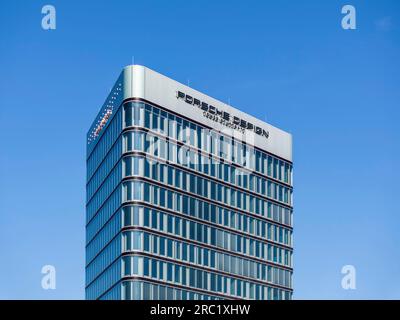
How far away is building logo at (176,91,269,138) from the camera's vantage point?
135m

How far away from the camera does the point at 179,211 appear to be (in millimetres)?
131750

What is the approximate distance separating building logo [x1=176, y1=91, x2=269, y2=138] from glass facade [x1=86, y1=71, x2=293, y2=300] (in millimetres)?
2134

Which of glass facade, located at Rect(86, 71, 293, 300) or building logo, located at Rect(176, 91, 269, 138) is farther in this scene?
building logo, located at Rect(176, 91, 269, 138)

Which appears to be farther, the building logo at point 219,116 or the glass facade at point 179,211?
the building logo at point 219,116

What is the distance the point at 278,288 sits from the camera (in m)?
150

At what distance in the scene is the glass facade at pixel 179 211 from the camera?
12600 cm

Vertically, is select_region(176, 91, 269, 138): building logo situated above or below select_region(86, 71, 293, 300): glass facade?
above

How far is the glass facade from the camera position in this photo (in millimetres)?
126000

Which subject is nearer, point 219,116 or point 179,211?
point 179,211

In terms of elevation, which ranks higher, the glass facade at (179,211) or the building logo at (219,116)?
the building logo at (219,116)

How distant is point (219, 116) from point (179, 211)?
Result: 1596 centimetres

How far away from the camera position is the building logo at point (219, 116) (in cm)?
13475

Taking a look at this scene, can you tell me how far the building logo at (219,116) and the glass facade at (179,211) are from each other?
2134mm
